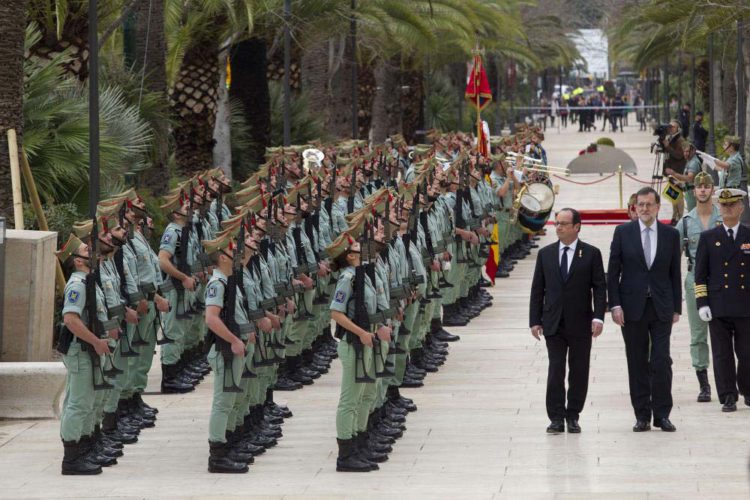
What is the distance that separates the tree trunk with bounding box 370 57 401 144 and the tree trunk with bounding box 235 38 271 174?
13.6 metres

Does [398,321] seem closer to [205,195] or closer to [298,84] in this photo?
[205,195]

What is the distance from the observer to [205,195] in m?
15.9

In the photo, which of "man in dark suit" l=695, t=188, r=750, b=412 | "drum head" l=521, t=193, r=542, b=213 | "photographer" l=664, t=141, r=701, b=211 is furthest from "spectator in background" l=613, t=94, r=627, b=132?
"man in dark suit" l=695, t=188, r=750, b=412

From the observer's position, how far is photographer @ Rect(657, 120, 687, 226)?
2809cm

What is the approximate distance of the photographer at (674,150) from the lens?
28094 millimetres

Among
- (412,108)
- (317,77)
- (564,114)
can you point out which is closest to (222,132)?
(317,77)

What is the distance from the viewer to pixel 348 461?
11.8 metres

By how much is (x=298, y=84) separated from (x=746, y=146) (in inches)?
376

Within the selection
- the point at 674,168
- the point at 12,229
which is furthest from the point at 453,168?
the point at 674,168

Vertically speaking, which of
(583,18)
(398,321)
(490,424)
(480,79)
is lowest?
(490,424)

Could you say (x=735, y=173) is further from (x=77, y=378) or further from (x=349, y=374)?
(x=77, y=378)

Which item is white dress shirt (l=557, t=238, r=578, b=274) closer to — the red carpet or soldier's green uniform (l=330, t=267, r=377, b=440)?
soldier's green uniform (l=330, t=267, r=377, b=440)

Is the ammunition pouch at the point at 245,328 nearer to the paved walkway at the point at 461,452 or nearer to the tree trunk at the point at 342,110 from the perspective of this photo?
the paved walkway at the point at 461,452

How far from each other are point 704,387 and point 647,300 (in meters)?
1.75
